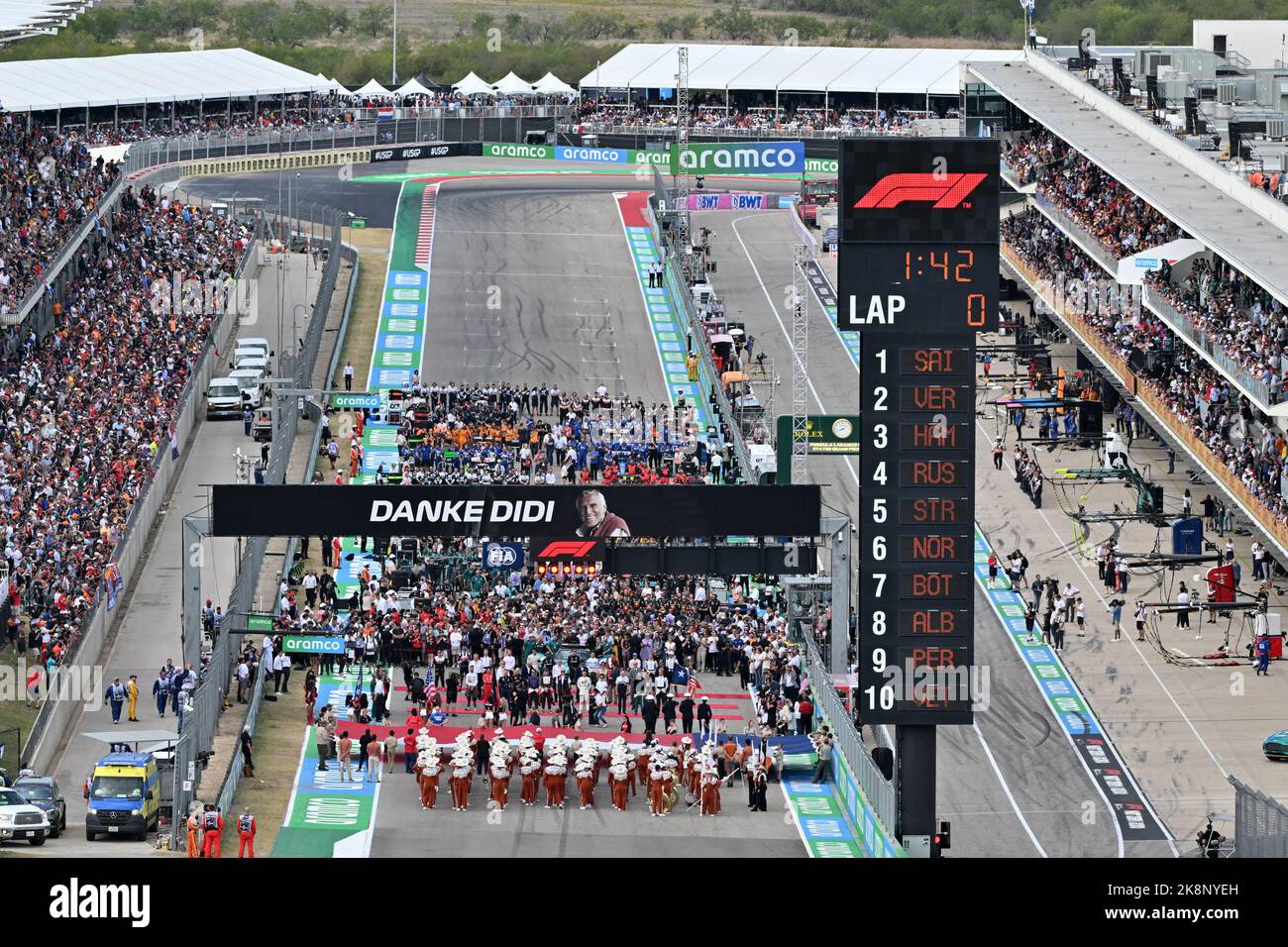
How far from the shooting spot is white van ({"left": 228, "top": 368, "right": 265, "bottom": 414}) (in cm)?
6581

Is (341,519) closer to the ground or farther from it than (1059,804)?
farther from it

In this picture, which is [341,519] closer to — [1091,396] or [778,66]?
[1091,396]

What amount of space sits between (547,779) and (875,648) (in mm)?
8028

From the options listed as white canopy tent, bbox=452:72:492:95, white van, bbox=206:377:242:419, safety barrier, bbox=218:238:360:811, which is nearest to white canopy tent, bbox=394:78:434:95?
white canopy tent, bbox=452:72:492:95

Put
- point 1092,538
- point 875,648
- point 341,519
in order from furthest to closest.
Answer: point 1092,538 → point 341,519 → point 875,648

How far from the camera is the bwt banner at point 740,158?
9019cm

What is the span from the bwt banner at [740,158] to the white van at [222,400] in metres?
27.1

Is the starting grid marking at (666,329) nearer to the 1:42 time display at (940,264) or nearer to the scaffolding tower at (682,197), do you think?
the scaffolding tower at (682,197)

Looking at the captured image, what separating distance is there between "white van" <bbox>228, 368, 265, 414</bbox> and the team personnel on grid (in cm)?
3018

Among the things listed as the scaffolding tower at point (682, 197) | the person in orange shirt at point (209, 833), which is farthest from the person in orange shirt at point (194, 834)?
the scaffolding tower at point (682, 197)

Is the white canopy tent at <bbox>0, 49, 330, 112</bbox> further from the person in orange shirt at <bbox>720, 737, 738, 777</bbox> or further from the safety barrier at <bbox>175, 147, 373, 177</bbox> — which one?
the person in orange shirt at <bbox>720, 737, 738, 777</bbox>

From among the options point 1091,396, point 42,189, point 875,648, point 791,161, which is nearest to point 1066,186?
point 1091,396

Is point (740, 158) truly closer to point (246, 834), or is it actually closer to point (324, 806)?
point (324, 806)
